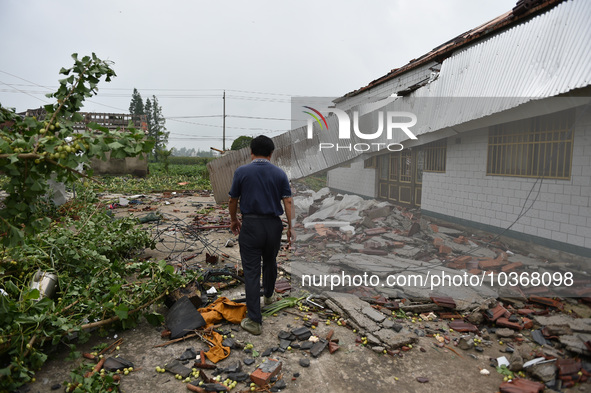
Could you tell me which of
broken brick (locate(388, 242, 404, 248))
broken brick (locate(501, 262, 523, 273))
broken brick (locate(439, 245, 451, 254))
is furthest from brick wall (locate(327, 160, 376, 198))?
broken brick (locate(501, 262, 523, 273))

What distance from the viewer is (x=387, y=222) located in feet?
26.9

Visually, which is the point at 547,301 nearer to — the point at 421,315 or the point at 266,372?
the point at 421,315

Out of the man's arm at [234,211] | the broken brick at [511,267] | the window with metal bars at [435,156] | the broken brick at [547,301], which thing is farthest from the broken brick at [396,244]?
the man's arm at [234,211]

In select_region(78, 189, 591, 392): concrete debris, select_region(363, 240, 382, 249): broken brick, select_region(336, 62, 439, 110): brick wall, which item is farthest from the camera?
select_region(336, 62, 439, 110): brick wall

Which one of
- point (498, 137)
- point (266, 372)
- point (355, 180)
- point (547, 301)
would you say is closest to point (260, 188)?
point (266, 372)

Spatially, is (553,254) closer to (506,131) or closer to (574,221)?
(574,221)

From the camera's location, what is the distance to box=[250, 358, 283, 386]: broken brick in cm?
272

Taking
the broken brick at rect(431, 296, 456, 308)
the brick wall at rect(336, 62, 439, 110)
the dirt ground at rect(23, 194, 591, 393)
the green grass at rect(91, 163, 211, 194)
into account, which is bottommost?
the dirt ground at rect(23, 194, 591, 393)

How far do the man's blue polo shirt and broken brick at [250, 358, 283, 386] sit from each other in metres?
1.46

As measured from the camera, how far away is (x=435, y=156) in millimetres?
8117

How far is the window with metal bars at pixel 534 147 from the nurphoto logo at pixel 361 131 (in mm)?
1770

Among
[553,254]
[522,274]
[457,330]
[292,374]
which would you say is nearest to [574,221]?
[553,254]

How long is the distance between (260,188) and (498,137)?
550 centimetres

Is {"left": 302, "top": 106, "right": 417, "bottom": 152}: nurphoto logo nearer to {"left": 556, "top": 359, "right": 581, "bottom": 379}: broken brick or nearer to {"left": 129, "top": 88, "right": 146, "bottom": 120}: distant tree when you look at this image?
{"left": 556, "top": 359, "right": 581, "bottom": 379}: broken brick
